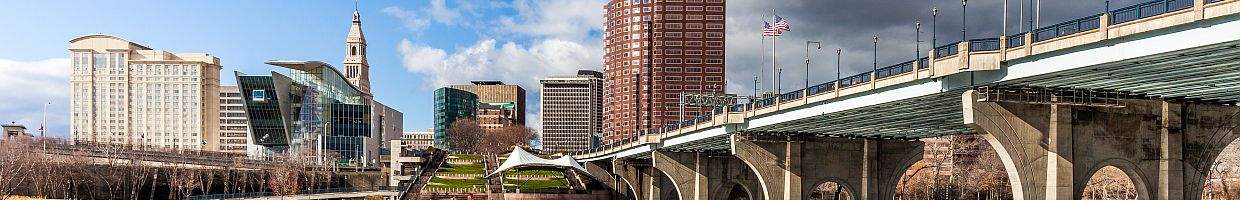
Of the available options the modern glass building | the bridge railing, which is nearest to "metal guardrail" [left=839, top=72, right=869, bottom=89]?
the bridge railing

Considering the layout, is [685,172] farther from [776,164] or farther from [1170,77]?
[1170,77]

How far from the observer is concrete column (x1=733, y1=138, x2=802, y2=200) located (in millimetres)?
72125

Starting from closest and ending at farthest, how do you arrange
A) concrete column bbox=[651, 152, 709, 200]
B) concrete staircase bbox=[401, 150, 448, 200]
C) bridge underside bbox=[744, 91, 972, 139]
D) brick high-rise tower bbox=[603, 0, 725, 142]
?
bridge underside bbox=[744, 91, 972, 139] < concrete column bbox=[651, 152, 709, 200] < concrete staircase bbox=[401, 150, 448, 200] < brick high-rise tower bbox=[603, 0, 725, 142]

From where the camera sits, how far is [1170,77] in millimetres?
40000

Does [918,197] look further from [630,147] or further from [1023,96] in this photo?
[1023,96]

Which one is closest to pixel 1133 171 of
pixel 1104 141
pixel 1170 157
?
pixel 1170 157

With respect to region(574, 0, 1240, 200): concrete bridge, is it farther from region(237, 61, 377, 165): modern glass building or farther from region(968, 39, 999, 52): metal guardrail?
region(237, 61, 377, 165): modern glass building

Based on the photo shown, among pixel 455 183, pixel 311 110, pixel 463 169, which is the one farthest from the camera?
pixel 311 110

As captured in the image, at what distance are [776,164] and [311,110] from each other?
122946mm

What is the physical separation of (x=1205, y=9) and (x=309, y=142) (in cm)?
16132

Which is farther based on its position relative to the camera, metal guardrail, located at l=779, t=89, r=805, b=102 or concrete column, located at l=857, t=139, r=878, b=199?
concrete column, located at l=857, t=139, r=878, b=199

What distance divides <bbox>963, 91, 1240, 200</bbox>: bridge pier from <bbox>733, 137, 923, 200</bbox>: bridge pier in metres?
26.0

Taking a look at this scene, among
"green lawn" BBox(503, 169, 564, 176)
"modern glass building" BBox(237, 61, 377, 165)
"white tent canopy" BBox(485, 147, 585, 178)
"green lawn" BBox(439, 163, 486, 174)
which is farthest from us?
"modern glass building" BBox(237, 61, 377, 165)

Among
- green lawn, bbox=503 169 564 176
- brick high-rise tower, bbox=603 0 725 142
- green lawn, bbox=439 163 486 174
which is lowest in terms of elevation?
green lawn, bbox=439 163 486 174
